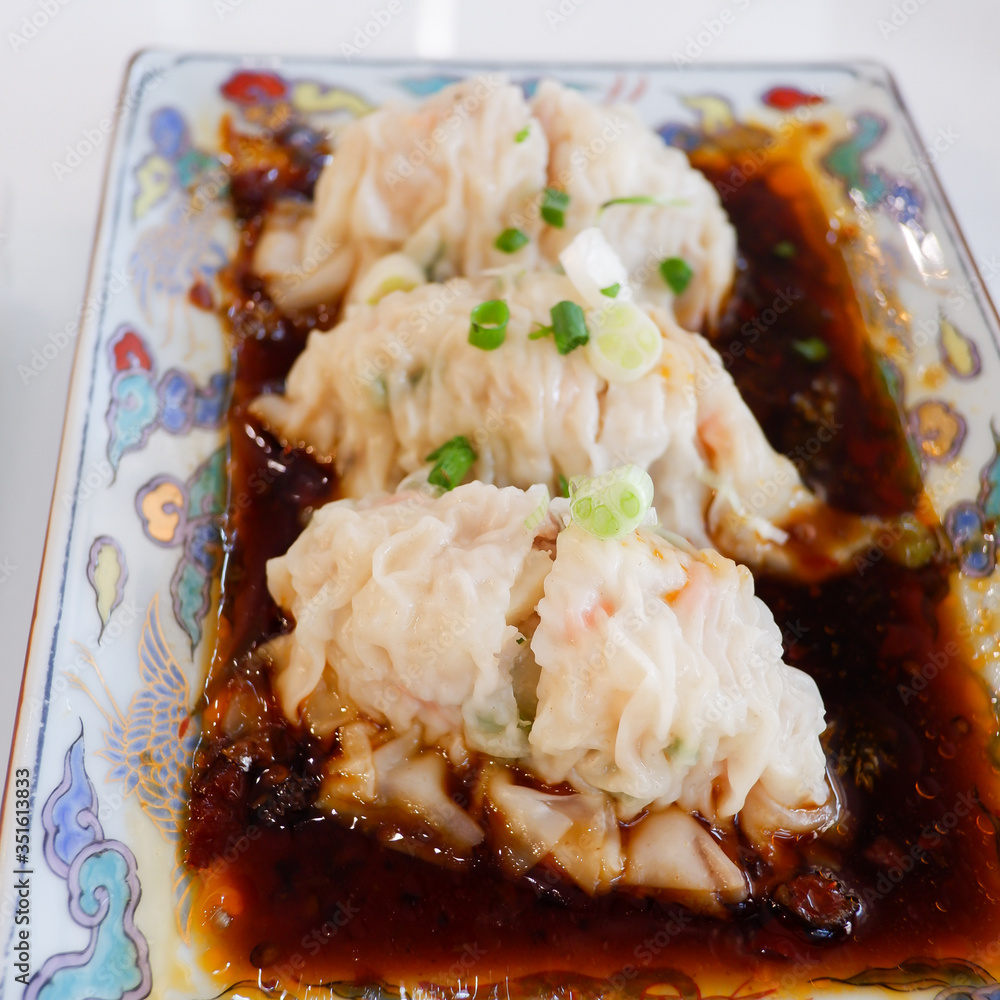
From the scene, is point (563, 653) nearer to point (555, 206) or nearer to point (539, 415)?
point (539, 415)

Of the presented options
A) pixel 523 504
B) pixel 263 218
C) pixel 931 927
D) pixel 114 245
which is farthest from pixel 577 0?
pixel 931 927

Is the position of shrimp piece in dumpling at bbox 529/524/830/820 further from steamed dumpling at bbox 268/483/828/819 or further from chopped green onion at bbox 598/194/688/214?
chopped green onion at bbox 598/194/688/214

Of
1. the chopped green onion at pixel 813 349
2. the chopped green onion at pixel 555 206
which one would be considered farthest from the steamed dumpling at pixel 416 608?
the chopped green onion at pixel 813 349

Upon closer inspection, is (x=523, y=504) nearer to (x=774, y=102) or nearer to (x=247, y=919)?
(x=247, y=919)

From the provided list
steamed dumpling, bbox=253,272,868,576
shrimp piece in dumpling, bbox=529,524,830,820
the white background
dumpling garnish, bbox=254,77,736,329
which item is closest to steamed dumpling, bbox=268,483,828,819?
shrimp piece in dumpling, bbox=529,524,830,820

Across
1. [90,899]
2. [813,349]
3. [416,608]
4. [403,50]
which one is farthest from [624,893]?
[403,50]

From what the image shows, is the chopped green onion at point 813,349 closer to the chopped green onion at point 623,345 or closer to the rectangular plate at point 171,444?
the rectangular plate at point 171,444

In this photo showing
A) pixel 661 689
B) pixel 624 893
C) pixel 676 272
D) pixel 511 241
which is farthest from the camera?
pixel 676 272

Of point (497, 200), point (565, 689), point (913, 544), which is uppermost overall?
point (497, 200)
